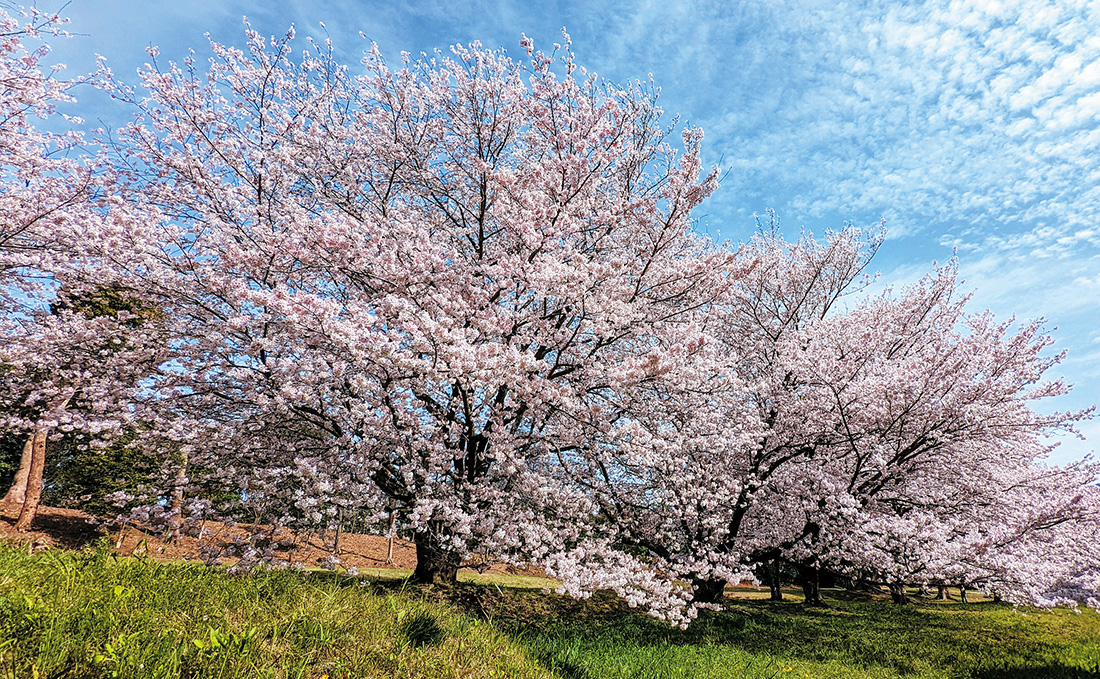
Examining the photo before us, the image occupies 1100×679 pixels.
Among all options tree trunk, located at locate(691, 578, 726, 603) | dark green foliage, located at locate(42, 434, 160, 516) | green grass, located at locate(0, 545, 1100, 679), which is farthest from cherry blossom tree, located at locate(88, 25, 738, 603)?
dark green foliage, located at locate(42, 434, 160, 516)

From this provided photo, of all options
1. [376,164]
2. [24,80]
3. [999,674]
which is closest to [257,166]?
[376,164]

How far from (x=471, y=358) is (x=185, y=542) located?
22.8m

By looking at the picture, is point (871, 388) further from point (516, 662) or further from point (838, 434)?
point (516, 662)

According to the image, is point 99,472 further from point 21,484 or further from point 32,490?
point 21,484

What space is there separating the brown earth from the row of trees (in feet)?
1.82

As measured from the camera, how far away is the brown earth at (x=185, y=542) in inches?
286

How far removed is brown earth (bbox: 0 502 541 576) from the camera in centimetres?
727

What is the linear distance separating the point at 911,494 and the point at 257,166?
626 inches

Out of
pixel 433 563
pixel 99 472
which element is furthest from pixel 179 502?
pixel 99 472

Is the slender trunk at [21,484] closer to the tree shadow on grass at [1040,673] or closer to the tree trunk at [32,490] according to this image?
the tree trunk at [32,490]

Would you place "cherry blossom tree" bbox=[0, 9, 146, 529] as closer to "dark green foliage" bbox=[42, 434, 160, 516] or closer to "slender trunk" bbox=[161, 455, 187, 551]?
"slender trunk" bbox=[161, 455, 187, 551]

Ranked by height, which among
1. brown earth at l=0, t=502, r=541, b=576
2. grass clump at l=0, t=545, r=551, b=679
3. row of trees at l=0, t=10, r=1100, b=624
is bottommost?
brown earth at l=0, t=502, r=541, b=576

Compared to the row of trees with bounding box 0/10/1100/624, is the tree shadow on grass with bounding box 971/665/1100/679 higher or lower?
lower

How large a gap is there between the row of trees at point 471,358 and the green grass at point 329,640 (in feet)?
4.24
